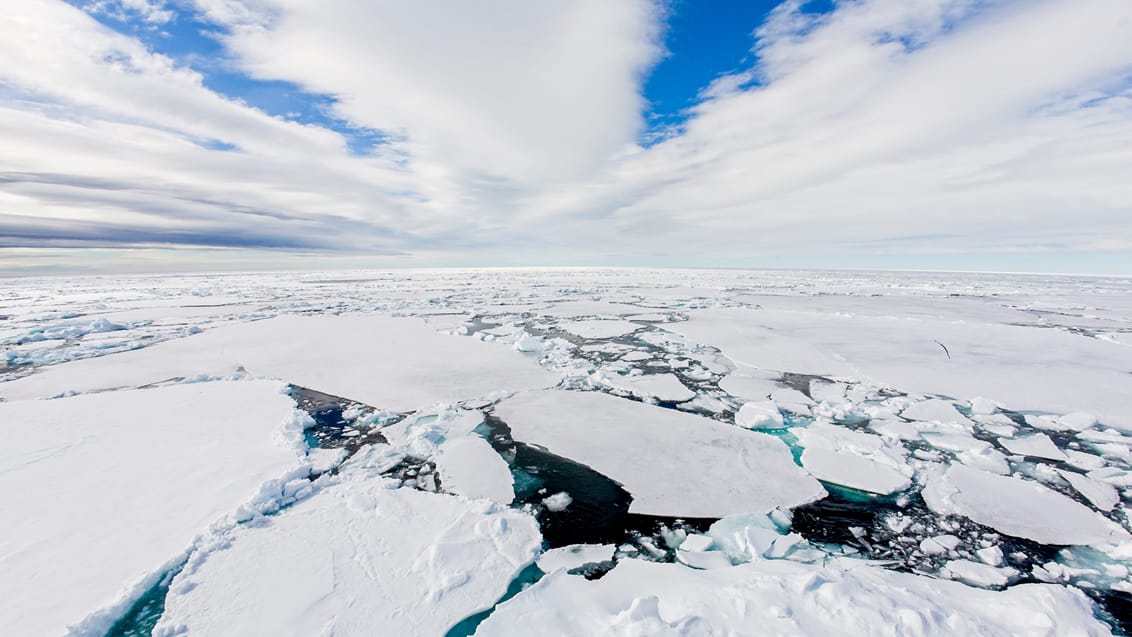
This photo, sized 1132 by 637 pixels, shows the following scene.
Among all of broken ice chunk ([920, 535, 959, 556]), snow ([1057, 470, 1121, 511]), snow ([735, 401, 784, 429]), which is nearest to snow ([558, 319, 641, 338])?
snow ([735, 401, 784, 429])

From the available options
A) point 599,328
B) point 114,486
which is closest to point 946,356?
point 599,328

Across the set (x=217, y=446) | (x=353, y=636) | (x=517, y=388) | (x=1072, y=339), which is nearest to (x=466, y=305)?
(x=517, y=388)

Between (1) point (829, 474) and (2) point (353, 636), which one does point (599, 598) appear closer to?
(2) point (353, 636)

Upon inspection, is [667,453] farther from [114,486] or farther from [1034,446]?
[114,486]

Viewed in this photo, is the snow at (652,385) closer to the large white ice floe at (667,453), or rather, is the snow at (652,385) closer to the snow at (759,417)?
the large white ice floe at (667,453)

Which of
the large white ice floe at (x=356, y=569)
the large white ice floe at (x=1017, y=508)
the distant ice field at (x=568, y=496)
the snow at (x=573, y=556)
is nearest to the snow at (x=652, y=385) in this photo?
the distant ice field at (x=568, y=496)

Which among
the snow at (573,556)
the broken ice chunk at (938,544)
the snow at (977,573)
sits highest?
the snow at (977,573)

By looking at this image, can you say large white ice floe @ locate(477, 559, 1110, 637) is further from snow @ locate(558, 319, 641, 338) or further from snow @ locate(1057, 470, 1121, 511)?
snow @ locate(558, 319, 641, 338)
